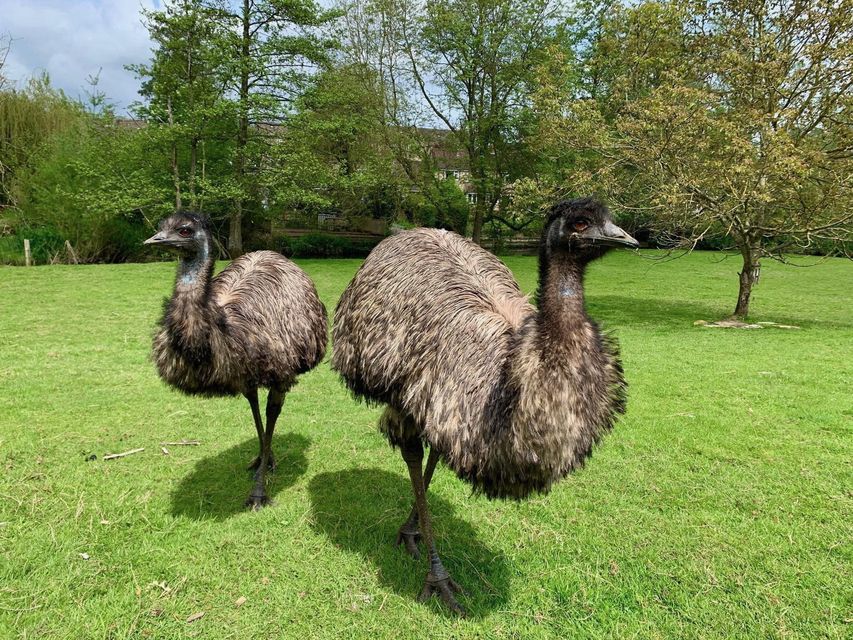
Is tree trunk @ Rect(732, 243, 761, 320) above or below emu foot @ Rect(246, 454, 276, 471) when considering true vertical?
above

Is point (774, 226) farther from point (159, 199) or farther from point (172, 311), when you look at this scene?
point (159, 199)

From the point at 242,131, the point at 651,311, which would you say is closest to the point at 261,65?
the point at 242,131

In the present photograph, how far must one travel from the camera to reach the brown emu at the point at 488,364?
2.43 metres

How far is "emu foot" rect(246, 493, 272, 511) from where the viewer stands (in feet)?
13.1

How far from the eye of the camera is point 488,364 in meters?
2.71

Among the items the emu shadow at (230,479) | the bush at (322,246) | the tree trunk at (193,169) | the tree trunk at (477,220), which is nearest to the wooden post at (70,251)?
the tree trunk at (193,169)

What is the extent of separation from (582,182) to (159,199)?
15.4 meters

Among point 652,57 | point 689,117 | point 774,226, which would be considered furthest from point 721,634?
point 652,57

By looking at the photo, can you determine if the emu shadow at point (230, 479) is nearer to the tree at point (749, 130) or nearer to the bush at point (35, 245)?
the tree at point (749, 130)

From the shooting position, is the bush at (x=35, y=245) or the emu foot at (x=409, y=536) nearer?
the emu foot at (x=409, y=536)

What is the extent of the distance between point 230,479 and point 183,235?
2.00m

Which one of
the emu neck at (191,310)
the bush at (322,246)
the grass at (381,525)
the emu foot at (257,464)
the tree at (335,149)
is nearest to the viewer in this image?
the grass at (381,525)

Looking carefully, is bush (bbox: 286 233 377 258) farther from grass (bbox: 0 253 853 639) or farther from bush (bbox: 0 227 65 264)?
grass (bbox: 0 253 853 639)

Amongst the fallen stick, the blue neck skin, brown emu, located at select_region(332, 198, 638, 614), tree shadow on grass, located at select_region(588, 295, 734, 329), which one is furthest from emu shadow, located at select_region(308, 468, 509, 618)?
tree shadow on grass, located at select_region(588, 295, 734, 329)
